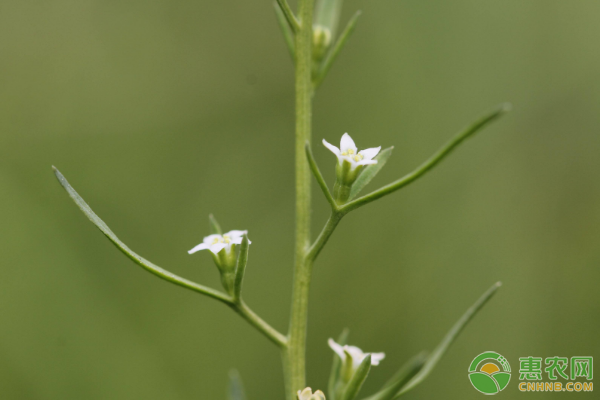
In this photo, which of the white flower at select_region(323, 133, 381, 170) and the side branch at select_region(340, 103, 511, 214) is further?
the white flower at select_region(323, 133, 381, 170)

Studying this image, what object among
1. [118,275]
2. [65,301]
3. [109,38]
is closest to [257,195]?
[118,275]

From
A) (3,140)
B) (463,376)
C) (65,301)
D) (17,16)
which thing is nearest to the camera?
(463,376)

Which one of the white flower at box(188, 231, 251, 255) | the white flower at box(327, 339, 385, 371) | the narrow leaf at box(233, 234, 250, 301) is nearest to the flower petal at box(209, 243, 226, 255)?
the white flower at box(188, 231, 251, 255)

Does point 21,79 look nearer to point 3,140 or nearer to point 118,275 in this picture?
point 3,140

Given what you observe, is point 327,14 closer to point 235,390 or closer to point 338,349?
point 338,349

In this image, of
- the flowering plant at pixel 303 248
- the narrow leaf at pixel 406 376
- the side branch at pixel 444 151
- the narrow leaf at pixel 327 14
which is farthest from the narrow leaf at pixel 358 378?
the narrow leaf at pixel 327 14

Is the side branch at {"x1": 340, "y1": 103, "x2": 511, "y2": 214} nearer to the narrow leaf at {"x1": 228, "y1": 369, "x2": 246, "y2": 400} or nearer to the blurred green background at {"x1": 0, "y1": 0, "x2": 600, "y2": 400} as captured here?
the narrow leaf at {"x1": 228, "y1": 369, "x2": 246, "y2": 400}
